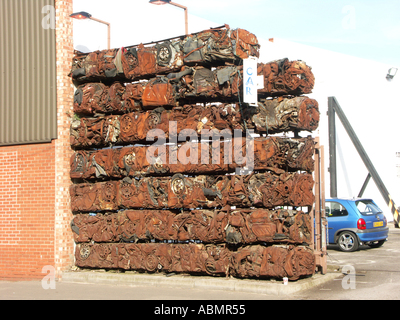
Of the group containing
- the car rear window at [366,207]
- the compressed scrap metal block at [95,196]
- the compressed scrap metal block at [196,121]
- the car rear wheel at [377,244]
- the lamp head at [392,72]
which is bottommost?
the car rear wheel at [377,244]

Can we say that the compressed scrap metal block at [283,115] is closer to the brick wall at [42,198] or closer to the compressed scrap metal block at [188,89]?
the compressed scrap metal block at [188,89]

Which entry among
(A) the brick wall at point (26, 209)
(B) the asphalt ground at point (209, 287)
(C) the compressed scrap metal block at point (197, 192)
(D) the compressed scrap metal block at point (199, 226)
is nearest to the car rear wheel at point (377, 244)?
(B) the asphalt ground at point (209, 287)

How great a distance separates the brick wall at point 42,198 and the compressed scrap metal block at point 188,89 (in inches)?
33.5

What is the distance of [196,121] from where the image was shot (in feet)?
35.0

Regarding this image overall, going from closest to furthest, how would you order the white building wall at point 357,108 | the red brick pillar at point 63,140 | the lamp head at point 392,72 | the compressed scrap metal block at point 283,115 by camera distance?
the compressed scrap metal block at point 283,115 → the red brick pillar at point 63,140 → the white building wall at point 357,108 → the lamp head at point 392,72

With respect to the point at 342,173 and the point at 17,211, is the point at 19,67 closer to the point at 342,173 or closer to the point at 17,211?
the point at 17,211

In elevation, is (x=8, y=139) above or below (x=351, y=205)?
above

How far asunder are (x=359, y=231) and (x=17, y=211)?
9890 mm

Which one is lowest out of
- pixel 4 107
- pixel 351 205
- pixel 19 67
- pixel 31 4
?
pixel 351 205

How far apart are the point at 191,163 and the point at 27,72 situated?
5157 millimetres

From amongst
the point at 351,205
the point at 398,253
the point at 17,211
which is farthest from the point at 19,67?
the point at 398,253

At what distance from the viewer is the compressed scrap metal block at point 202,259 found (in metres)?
9.70

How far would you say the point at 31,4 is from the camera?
501 inches
